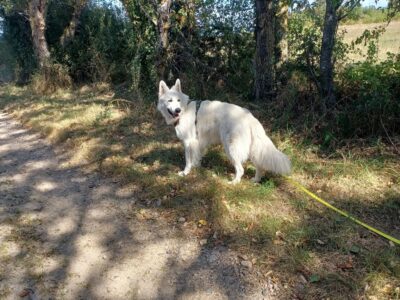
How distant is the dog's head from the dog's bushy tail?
108 centimetres

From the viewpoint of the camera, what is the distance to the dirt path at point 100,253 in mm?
3172

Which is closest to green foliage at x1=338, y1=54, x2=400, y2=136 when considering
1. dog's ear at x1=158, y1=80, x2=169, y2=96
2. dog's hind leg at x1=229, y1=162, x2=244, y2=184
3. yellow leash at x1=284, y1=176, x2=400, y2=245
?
yellow leash at x1=284, y1=176, x2=400, y2=245

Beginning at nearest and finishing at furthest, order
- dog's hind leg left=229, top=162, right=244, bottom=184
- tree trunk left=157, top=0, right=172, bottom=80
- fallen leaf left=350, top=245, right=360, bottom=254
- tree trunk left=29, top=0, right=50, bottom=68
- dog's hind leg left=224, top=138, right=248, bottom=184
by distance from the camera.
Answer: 1. fallen leaf left=350, top=245, right=360, bottom=254
2. dog's hind leg left=224, top=138, right=248, bottom=184
3. dog's hind leg left=229, top=162, right=244, bottom=184
4. tree trunk left=157, top=0, right=172, bottom=80
5. tree trunk left=29, top=0, right=50, bottom=68

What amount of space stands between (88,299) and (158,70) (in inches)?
255

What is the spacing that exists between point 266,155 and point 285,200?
1.99 ft

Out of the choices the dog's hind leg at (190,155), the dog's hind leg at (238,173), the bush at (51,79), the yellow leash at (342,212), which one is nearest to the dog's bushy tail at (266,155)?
the dog's hind leg at (238,173)

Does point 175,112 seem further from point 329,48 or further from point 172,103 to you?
point 329,48

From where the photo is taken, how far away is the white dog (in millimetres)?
4449

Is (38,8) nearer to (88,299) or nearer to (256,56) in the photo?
(256,56)

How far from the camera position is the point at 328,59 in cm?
619

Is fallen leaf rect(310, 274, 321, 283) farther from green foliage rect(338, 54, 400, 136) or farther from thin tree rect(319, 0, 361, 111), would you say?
thin tree rect(319, 0, 361, 111)

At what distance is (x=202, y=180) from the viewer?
4961 mm

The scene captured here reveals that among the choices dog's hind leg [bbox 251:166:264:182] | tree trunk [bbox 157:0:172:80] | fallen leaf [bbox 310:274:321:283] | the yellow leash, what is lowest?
fallen leaf [bbox 310:274:321:283]

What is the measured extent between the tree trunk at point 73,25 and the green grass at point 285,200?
787 centimetres
